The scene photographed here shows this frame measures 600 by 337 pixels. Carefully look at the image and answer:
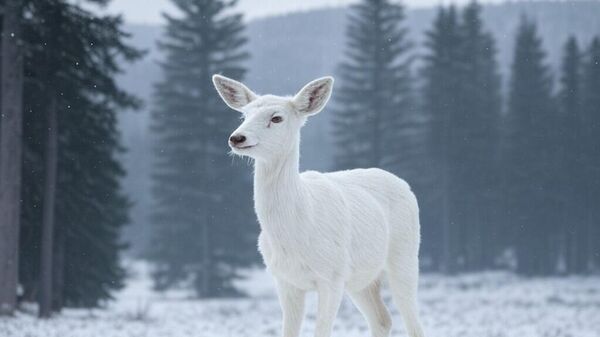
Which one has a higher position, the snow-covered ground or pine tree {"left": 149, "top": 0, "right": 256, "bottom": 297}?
pine tree {"left": 149, "top": 0, "right": 256, "bottom": 297}

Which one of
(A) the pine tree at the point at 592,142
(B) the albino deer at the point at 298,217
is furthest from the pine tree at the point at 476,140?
(B) the albino deer at the point at 298,217

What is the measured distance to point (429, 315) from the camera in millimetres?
20438

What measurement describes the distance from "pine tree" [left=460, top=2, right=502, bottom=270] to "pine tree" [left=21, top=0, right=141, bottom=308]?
2372cm

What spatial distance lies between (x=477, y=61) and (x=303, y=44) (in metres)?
110

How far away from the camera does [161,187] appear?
33000 millimetres

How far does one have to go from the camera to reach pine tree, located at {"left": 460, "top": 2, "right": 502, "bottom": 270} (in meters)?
40.2

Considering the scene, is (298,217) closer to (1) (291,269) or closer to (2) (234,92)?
(1) (291,269)

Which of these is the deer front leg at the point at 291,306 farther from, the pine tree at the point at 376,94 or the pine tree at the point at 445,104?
the pine tree at the point at 445,104

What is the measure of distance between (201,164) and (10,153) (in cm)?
1673

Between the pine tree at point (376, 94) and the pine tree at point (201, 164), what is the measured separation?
25.0 feet

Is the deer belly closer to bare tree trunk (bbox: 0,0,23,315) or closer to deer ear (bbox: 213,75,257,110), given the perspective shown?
deer ear (bbox: 213,75,257,110)

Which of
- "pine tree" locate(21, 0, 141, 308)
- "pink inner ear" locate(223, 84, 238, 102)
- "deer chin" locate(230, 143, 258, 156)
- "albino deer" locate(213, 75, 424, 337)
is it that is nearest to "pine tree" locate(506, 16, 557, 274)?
"pine tree" locate(21, 0, 141, 308)

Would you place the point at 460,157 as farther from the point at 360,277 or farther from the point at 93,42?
the point at 360,277

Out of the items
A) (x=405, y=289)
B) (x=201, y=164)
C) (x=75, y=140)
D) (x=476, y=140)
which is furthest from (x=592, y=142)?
(x=405, y=289)
